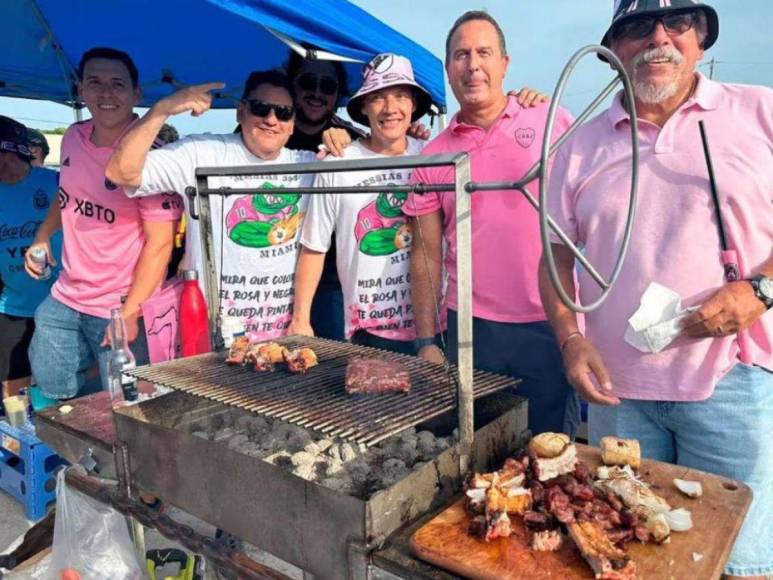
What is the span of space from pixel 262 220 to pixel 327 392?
1510 millimetres

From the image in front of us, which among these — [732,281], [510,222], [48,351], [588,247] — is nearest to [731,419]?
[732,281]

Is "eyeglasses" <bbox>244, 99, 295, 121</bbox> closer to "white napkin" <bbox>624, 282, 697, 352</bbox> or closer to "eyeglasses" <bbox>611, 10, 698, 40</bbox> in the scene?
"eyeglasses" <bbox>611, 10, 698, 40</bbox>

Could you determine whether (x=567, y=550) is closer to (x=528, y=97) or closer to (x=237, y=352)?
(x=237, y=352)

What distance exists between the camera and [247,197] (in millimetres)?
3246

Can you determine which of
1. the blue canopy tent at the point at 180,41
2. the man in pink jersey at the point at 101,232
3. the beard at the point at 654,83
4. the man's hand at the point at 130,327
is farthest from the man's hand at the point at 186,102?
the beard at the point at 654,83

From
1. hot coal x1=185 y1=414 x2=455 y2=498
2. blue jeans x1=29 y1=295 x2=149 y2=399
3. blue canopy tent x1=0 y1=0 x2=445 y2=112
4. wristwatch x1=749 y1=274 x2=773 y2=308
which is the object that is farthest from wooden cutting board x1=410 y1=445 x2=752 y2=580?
blue jeans x1=29 y1=295 x2=149 y2=399

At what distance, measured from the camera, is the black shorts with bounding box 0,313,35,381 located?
16.0 feet

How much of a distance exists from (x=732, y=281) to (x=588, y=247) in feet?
1.69

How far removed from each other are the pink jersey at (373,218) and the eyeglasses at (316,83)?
1139mm

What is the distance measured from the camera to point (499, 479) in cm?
162

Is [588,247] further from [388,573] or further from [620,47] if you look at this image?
[388,573]

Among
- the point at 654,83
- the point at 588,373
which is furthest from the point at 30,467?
the point at 654,83

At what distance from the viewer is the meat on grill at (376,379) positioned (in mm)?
2002

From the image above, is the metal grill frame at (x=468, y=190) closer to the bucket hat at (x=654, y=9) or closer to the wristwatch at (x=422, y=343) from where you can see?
the bucket hat at (x=654, y=9)
